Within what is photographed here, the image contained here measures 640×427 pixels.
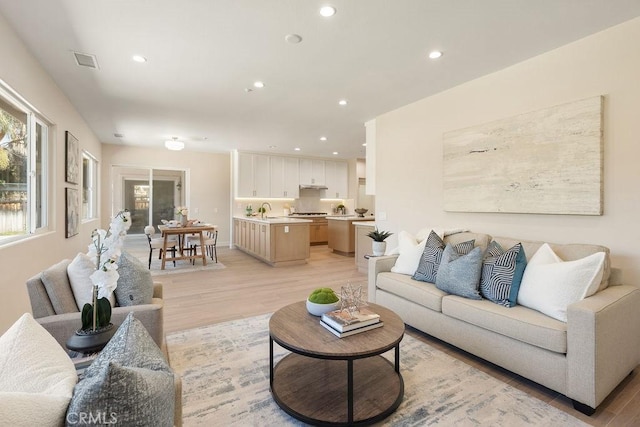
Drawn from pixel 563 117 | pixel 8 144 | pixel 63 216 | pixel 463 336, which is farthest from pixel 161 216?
pixel 563 117

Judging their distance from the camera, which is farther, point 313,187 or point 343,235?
point 313,187

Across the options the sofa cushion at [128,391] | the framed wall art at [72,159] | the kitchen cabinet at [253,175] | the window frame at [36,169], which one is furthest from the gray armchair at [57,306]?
the kitchen cabinet at [253,175]

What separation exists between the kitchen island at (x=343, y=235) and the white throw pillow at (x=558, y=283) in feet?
16.4

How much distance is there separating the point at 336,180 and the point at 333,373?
25.3ft

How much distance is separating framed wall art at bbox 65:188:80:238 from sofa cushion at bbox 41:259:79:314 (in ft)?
10.1

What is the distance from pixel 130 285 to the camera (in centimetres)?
207

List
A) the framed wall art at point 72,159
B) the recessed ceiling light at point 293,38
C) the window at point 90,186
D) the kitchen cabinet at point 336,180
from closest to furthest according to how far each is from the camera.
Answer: the recessed ceiling light at point 293,38
the framed wall art at point 72,159
the window at point 90,186
the kitchen cabinet at point 336,180

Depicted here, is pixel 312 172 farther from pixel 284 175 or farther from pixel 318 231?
pixel 318 231

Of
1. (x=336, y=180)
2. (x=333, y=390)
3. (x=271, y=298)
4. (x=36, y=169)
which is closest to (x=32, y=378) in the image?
(x=333, y=390)

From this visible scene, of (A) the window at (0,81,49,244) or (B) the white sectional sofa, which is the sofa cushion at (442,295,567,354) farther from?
(A) the window at (0,81,49,244)

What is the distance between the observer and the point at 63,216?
4207 millimetres

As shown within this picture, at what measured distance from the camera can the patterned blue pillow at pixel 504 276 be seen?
92.4 inches

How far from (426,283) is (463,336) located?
585mm

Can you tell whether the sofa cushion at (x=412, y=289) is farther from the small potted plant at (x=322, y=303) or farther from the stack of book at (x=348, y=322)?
the small potted plant at (x=322, y=303)
